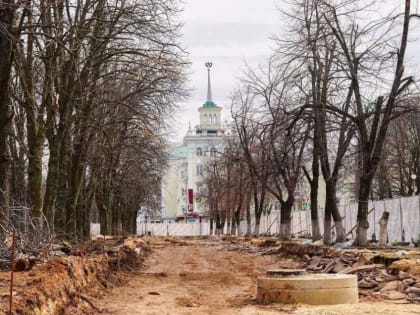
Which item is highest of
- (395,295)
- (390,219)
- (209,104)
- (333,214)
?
(209,104)

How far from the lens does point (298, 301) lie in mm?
14492

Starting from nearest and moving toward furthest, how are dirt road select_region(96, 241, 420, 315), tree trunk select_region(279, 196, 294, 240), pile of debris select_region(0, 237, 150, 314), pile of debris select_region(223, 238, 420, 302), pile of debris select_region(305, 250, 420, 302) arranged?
pile of debris select_region(0, 237, 150, 314) → dirt road select_region(96, 241, 420, 315) → pile of debris select_region(305, 250, 420, 302) → pile of debris select_region(223, 238, 420, 302) → tree trunk select_region(279, 196, 294, 240)

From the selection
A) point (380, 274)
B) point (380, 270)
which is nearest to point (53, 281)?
point (380, 274)

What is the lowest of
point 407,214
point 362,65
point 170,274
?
point 170,274

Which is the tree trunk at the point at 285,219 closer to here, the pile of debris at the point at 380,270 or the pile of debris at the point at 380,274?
the pile of debris at the point at 380,270

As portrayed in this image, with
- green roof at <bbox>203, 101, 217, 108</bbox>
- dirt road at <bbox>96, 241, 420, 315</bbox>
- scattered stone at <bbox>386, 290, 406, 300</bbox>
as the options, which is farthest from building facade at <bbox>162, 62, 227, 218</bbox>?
scattered stone at <bbox>386, 290, 406, 300</bbox>

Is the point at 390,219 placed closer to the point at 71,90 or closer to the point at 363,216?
the point at 363,216

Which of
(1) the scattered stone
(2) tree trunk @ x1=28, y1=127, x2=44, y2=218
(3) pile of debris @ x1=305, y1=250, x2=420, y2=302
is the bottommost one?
(1) the scattered stone

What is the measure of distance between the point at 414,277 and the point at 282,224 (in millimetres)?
31407

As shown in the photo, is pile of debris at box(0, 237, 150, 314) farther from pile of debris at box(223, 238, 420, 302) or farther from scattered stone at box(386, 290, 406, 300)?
pile of debris at box(223, 238, 420, 302)

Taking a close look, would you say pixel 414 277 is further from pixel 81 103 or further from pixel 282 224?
pixel 282 224

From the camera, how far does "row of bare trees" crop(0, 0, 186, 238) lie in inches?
718

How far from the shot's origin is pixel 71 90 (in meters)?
25.9

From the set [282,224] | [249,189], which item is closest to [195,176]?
[249,189]
